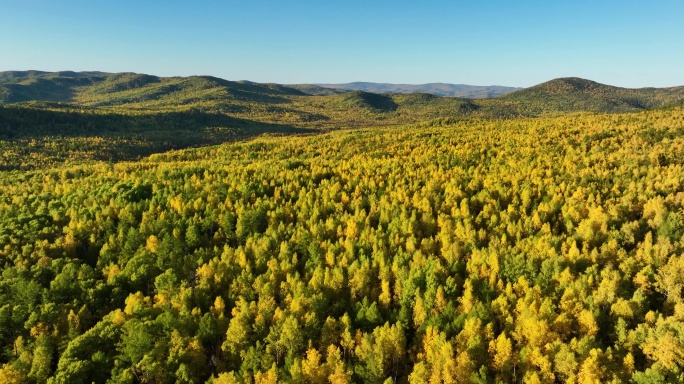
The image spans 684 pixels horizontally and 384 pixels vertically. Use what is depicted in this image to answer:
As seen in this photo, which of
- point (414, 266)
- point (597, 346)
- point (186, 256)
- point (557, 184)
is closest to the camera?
point (597, 346)

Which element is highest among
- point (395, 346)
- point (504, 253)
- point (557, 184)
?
point (557, 184)

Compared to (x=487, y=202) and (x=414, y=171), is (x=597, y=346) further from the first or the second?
(x=414, y=171)

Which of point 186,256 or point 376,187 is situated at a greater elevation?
point 376,187

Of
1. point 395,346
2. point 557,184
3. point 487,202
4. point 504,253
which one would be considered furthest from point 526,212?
point 395,346

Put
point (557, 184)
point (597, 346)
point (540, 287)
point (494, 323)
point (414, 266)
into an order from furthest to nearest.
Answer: point (557, 184) < point (414, 266) < point (540, 287) < point (494, 323) < point (597, 346)

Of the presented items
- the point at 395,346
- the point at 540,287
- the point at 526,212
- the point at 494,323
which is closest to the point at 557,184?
the point at 526,212

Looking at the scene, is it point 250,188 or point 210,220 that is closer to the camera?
point 210,220
